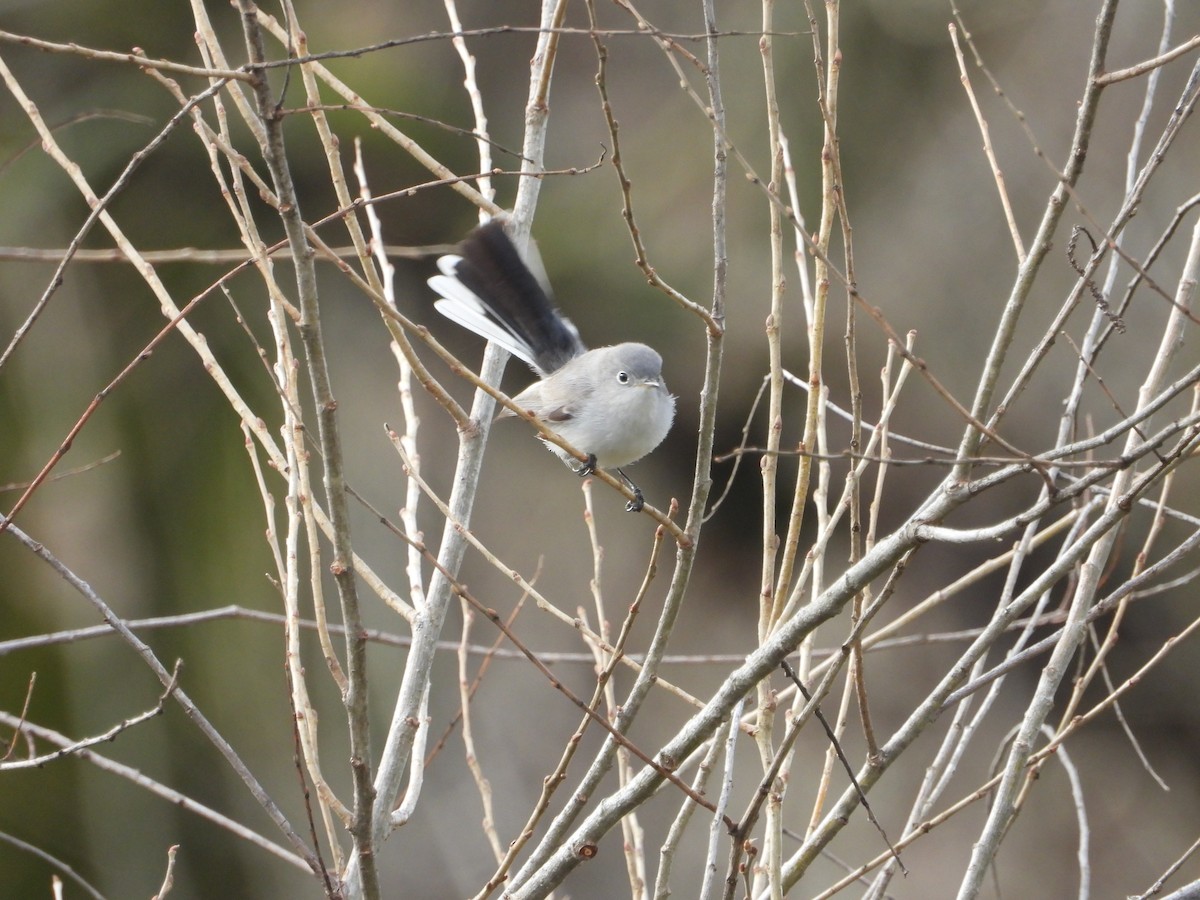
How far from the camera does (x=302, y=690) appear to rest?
101 inches

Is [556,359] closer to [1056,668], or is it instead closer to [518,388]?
[1056,668]

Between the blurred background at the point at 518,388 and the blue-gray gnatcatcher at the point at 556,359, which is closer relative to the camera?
the blue-gray gnatcatcher at the point at 556,359

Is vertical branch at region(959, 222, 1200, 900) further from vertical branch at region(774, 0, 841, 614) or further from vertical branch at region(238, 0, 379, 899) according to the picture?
vertical branch at region(238, 0, 379, 899)

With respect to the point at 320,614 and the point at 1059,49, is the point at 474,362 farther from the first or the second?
the point at 320,614

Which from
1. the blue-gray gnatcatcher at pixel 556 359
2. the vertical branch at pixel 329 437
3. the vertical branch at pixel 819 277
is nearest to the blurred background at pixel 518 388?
the blue-gray gnatcatcher at pixel 556 359

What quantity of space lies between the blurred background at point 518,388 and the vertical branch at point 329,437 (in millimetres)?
4925

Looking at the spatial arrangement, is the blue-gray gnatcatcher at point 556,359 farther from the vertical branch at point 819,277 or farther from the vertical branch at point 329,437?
the vertical branch at point 329,437

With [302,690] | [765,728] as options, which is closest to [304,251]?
[302,690]

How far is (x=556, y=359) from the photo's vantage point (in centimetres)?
436

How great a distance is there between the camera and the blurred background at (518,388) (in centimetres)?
750

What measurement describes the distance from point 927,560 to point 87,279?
6745mm

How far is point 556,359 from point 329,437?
2.54 meters

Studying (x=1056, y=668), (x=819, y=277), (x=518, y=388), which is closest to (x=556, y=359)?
(x=819, y=277)

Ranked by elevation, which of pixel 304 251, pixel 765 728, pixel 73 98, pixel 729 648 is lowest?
pixel 729 648
